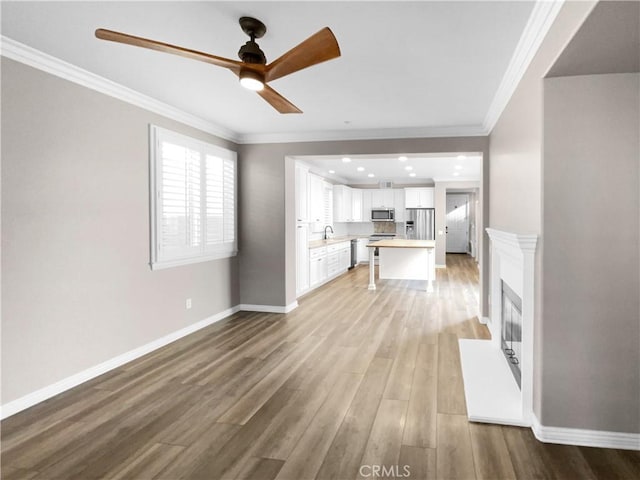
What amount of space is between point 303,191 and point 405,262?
2365 mm

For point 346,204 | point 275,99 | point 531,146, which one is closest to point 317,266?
point 346,204

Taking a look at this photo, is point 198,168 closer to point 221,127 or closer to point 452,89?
point 221,127

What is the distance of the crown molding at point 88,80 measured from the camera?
8.91ft

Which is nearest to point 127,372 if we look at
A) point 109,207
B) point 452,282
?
point 109,207

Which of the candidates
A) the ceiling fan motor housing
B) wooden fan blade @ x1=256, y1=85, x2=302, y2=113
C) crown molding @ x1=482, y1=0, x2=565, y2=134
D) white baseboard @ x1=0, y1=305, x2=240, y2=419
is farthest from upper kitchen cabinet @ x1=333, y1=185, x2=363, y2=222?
the ceiling fan motor housing

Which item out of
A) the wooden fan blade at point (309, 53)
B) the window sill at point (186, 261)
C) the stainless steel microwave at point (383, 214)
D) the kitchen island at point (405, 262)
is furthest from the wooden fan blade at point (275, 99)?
the stainless steel microwave at point (383, 214)

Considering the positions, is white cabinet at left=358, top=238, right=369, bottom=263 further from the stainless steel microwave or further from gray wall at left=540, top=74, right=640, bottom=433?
gray wall at left=540, top=74, right=640, bottom=433

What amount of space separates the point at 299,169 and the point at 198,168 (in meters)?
2.75

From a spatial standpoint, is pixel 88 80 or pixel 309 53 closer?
pixel 309 53

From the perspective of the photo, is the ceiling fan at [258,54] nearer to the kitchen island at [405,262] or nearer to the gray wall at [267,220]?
the gray wall at [267,220]

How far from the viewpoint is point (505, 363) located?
3443mm

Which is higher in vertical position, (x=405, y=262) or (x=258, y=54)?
(x=258, y=54)

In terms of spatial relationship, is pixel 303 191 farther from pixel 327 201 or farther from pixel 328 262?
pixel 327 201

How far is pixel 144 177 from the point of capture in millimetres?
3949
